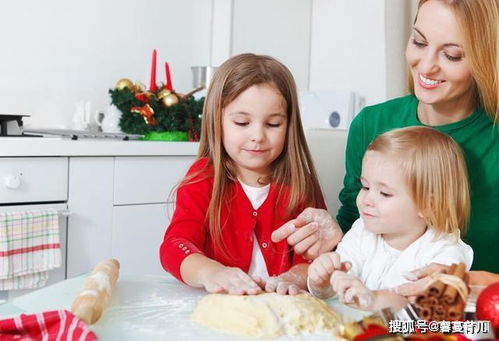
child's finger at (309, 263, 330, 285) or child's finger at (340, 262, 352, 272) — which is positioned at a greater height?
child's finger at (340, 262, 352, 272)

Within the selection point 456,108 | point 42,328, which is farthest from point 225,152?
point 42,328

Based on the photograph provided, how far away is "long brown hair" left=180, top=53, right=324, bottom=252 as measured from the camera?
143 cm

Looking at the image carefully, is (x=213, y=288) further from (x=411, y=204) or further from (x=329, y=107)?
(x=329, y=107)

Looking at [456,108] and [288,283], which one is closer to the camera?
[288,283]

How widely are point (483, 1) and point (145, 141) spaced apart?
1.61 meters

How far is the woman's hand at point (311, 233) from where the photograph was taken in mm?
1307

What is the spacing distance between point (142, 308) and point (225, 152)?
0.57 metres

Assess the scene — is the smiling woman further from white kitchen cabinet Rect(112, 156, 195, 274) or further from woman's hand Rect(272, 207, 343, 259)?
white kitchen cabinet Rect(112, 156, 195, 274)

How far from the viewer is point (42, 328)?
77 cm

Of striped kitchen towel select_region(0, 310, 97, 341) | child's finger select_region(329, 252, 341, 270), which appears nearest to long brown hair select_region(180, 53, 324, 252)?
child's finger select_region(329, 252, 341, 270)

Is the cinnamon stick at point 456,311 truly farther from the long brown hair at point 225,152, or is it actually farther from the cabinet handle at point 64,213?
the cabinet handle at point 64,213

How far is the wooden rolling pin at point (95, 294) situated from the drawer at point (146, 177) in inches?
60.8

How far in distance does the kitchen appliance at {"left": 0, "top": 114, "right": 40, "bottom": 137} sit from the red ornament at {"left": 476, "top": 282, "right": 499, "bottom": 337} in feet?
6.80

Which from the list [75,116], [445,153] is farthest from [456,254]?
[75,116]
